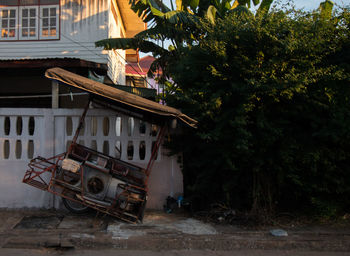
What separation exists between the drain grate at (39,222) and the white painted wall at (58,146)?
1.77 feet

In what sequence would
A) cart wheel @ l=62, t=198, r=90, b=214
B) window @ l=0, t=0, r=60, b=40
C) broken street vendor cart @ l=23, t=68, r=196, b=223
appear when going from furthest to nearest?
1. window @ l=0, t=0, r=60, b=40
2. cart wheel @ l=62, t=198, r=90, b=214
3. broken street vendor cart @ l=23, t=68, r=196, b=223

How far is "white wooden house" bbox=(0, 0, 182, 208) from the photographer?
20.0 feet

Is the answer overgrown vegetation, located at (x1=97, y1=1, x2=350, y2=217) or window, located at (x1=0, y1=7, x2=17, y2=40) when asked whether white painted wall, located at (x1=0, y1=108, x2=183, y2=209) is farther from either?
window, located at (x1=0, y1=7, x2=17, y2=40)

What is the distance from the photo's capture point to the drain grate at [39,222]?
5.12m

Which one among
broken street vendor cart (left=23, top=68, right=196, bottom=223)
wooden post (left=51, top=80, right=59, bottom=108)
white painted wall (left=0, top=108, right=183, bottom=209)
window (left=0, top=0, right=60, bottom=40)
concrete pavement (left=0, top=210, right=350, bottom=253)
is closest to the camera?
concrete pavement (left=0, top=210, right=350, bottom=253)

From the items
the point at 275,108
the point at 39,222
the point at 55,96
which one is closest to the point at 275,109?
the point at 275,108

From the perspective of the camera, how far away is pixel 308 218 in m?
5.62

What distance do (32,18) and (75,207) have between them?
748cm

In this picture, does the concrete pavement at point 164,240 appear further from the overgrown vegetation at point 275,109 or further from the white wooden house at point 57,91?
the white wooden house at point 57,91

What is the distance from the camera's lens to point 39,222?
533cm

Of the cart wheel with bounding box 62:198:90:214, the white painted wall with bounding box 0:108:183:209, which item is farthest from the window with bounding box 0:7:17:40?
the cart wheel with bounding box 62:198:90:214

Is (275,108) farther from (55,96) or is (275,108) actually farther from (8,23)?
(8,23)

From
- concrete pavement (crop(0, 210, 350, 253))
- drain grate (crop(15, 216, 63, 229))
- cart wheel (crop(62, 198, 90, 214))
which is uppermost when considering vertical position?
cart wheel (crop(62, 198, 90, 214))

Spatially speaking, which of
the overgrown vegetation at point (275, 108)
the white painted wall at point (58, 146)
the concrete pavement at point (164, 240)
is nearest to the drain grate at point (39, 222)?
the concrete pavement at point (164, 240)
